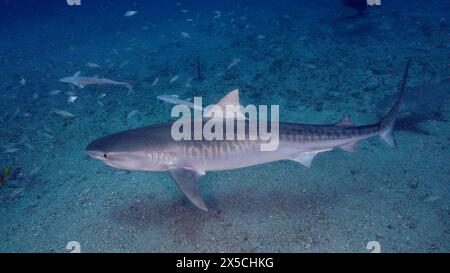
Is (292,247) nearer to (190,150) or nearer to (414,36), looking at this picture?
(190,150)

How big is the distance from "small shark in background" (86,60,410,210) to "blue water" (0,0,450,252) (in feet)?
2.95

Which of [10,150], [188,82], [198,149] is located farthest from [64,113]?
[198,149]

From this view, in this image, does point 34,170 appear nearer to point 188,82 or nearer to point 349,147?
point 188,82

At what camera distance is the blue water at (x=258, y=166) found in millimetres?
4602

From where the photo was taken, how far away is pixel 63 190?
5.98 meters

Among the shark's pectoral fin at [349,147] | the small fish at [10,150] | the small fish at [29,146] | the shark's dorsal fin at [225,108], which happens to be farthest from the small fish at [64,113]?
the shark's pectoral fin at [349,147]

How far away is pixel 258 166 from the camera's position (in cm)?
630

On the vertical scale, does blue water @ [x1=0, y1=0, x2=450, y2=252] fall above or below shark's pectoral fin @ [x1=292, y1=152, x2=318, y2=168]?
below

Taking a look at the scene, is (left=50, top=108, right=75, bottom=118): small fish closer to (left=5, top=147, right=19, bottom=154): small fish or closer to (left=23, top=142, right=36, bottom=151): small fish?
(left=23, top=142, right=36, bottom=151): small fish

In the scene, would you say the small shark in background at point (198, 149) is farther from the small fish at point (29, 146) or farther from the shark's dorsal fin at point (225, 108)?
the small fish at point (29, 146)

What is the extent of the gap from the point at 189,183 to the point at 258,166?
7.88 ft

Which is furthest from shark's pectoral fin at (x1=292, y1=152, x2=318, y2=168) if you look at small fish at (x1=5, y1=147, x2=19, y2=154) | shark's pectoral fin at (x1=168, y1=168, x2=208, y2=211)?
small fish at (x1=5, y1=147, x2=19, y2=154)

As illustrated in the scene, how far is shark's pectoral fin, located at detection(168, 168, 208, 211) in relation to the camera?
402 centimetres
